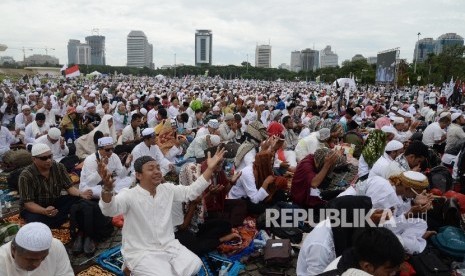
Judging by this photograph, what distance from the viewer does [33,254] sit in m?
2.30

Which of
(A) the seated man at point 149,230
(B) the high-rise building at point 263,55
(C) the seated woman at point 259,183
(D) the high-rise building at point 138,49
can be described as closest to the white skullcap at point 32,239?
(A) the seated man at point 149,230

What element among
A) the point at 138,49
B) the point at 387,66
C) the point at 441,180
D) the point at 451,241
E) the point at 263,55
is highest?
the point at 138,49

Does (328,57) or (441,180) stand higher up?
(328,57)

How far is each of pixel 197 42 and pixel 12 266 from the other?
12308cm

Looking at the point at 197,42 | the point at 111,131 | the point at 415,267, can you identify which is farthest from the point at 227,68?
the point at 415,267

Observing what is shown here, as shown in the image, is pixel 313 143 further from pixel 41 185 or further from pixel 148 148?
pixel 41 185

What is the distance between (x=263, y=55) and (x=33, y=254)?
13559 centimetres

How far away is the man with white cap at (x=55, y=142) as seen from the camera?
20.3 feet

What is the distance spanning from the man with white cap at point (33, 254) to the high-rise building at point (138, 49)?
431 feet

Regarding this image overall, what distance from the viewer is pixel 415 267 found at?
3658 millimetres

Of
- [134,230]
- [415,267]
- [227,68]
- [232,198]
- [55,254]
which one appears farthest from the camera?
[227,68]

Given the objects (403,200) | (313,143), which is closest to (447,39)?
(313,143)

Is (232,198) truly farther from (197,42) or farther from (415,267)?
(197,42)

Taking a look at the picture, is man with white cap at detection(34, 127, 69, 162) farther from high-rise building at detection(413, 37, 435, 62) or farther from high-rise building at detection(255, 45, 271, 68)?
high-rise building at detection(255, 45, 271, 68)
